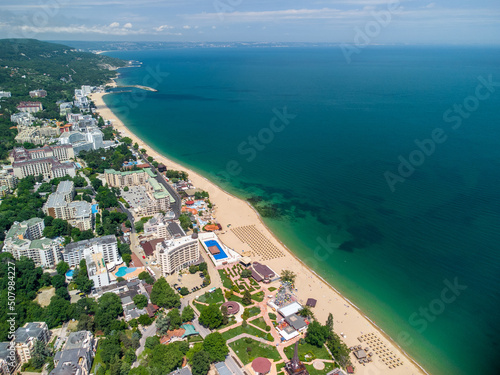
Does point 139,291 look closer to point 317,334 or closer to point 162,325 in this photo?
point 162,325

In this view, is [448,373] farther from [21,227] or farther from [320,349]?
[21,227]

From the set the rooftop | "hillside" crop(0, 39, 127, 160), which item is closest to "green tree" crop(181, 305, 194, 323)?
the rooftop

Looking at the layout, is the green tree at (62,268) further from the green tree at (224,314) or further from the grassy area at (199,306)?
the green tree at (224,314)

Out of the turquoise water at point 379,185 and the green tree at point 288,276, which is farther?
the green tree at point 288,276

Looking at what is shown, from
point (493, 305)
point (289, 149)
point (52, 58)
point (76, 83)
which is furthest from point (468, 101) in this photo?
point (52, 58)

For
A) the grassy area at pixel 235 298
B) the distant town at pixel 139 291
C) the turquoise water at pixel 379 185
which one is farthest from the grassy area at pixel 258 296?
the turquoise water at pixel 379 185

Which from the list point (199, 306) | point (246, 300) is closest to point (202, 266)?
point (199, 306)
